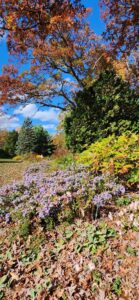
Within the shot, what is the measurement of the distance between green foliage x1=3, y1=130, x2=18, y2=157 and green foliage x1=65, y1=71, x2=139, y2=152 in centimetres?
2411

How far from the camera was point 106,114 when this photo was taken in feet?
23.0

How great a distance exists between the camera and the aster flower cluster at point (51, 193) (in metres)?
2.84

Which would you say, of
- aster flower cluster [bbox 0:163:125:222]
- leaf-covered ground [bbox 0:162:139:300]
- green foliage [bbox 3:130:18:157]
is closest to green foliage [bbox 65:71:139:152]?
aster flower cluster [bbox 0:163:125:222]

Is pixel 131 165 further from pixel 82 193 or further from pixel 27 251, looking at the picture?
pixel 27 251

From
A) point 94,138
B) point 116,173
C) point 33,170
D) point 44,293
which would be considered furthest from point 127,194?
point 94,138

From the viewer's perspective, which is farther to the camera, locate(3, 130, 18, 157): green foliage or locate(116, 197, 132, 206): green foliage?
locate(3, 130, 18, 157): green foliage

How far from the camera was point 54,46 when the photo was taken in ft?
36.4

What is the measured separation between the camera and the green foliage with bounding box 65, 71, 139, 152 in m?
6.87

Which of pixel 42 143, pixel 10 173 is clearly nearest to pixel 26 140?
pixel 42 143

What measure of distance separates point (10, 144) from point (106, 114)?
25.2m

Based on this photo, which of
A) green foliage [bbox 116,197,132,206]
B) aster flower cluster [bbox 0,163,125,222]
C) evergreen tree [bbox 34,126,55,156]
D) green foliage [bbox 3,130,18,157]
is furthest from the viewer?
green foliage [bbox 3,130,18,157]

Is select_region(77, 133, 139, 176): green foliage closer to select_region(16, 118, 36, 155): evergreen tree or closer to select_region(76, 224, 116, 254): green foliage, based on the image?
select_region(76, 224, 116, 254): green foliage

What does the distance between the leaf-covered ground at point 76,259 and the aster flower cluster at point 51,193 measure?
0.64 feet

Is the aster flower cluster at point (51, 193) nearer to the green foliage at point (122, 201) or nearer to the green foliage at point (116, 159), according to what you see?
the green foliage at point (122, 201)
